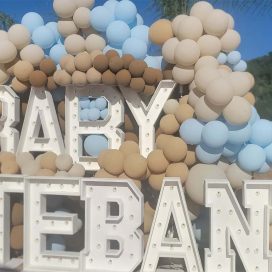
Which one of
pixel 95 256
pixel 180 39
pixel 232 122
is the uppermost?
pixel 180 39

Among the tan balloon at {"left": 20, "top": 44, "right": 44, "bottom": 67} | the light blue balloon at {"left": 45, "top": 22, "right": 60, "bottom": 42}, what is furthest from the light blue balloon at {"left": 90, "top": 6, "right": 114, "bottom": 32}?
the tan balloon at {"left": 20, "top": 44, "right": 44, "bottom": 67}

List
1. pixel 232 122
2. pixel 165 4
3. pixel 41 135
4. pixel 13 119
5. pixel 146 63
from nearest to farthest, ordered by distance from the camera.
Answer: pixel 232 122 < pixel 146 63 < pixel 13 119 < pixel 41 135 < pixel 165 4

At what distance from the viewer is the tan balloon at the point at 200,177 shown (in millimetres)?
3604

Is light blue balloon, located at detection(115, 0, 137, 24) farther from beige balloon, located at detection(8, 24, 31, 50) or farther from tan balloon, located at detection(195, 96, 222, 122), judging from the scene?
tan balloon, located at detection(195, 96, 222, 122)

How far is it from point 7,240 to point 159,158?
4.91 ft

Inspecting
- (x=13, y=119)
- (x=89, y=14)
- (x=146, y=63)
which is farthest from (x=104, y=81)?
(x=13, y=119)

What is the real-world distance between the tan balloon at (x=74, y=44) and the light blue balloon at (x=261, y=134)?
1720mm

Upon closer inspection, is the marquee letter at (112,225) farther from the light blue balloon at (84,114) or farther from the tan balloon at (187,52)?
the tan balloon at (187,52)

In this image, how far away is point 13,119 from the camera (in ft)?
14.3

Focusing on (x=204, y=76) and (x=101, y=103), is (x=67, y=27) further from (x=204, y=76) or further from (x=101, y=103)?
(x=204, y=76)

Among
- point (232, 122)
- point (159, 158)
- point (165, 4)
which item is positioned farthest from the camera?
point (165, 4)

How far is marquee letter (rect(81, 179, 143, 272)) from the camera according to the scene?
11.7ft

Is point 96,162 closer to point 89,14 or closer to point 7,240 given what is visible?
point 7,240

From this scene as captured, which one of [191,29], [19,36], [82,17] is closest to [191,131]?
[191,29]
